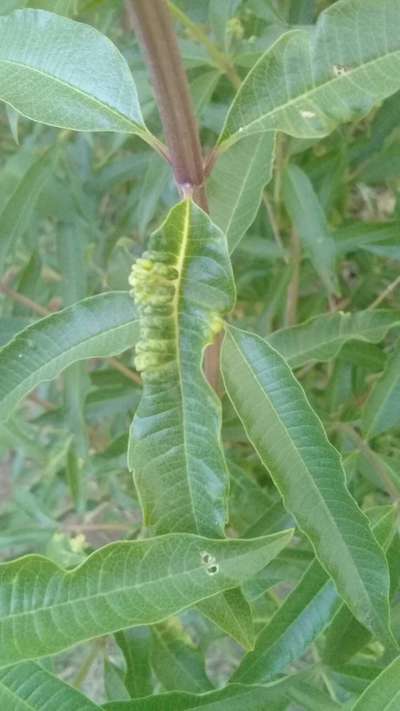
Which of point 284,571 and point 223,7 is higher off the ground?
point 223,7

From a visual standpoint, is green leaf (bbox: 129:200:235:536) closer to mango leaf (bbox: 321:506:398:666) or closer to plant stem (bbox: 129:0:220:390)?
plant stem (bbox: 129:0:220:390)

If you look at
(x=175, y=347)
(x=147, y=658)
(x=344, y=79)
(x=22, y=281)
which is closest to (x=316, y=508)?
(x=175, y=347)

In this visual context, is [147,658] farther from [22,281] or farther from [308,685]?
[22,281]

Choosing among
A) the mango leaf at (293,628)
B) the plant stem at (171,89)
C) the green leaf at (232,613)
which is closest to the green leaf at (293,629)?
the mango leaf at (293,628)

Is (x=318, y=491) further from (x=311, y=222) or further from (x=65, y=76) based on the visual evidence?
(x=311, y=222)

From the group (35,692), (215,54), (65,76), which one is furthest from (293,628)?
(215,54)

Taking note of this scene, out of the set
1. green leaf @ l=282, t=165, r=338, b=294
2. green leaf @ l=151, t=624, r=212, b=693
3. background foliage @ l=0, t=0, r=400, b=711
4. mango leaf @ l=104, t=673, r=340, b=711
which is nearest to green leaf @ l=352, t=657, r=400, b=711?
background foliage @ l=0, t=0, r=400, b=711
